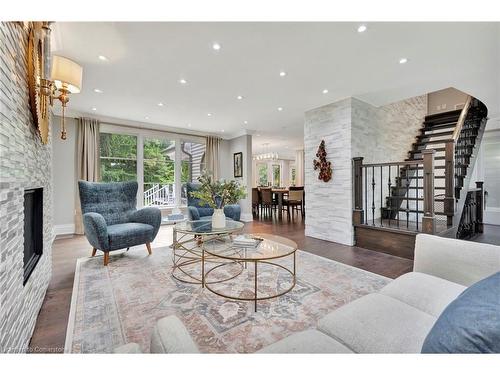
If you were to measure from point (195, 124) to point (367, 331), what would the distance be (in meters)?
5.30

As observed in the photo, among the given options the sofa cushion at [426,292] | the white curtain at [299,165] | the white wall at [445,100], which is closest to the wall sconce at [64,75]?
the sofa cushion at [426,292]

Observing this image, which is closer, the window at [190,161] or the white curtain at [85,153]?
the white curtain at [85,153]

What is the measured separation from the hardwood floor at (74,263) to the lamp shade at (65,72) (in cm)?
203

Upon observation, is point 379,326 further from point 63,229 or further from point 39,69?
point 63,229

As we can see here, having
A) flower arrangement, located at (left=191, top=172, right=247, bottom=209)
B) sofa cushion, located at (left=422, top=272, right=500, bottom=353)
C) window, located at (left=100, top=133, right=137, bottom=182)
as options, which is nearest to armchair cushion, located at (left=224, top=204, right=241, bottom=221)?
flower arrangement, located at (left=191, top=172, right=247, bottom=209)

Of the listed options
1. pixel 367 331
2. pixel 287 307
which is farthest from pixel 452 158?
pixel 367 331

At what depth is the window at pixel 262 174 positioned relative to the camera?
1146 cm

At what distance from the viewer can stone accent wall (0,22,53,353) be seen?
105 cm

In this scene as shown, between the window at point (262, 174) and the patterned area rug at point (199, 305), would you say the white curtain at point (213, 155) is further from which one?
the window at point (262, 174)

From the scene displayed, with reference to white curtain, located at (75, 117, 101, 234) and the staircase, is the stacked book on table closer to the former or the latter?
the staircase

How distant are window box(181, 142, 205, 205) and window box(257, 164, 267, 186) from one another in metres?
5.36

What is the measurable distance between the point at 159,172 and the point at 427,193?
552 cm

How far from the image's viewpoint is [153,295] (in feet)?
6.57

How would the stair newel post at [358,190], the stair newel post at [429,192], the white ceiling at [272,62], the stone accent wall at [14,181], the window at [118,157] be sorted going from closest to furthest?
the stone accent wall at [14,181] < the white ceiling at [272,62] < the stair newel post at [429,192] < the stair newel post at [358,190] < the window at [118,157]
